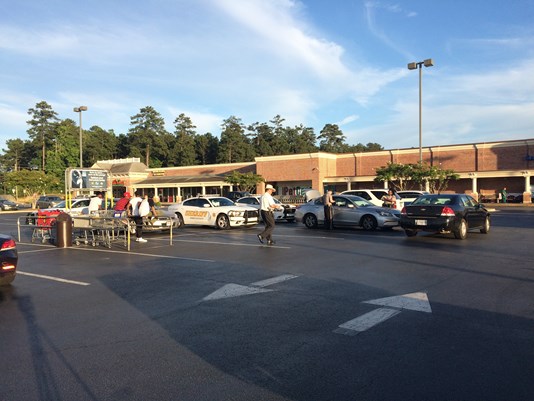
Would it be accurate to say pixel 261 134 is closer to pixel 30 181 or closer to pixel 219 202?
pixel 30 181

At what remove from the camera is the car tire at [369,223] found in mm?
18109

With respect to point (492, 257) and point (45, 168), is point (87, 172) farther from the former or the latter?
point (45, 168)

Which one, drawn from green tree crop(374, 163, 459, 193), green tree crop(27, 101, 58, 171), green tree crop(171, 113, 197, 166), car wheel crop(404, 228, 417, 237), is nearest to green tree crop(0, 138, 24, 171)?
green tree crop(27, 101, 58, 171)

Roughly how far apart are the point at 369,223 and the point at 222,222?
6.37 metres

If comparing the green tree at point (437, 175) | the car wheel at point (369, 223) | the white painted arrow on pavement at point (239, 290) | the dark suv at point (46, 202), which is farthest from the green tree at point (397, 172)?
the white painted arrow on pavement at point (239, 290)

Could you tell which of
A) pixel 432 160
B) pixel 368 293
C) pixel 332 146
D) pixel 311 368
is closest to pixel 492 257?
pixel 368 293

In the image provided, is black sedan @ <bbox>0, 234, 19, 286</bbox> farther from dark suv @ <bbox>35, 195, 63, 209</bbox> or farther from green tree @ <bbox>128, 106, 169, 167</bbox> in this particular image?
green tree @ <bbox>128, 106, 169, 167</bbox>

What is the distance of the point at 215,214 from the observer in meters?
20.2

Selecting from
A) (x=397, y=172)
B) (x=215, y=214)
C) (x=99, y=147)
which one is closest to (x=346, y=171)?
(x=397, y=172)

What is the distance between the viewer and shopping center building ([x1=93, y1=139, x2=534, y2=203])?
46.7 meters

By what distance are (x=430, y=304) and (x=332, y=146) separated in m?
103

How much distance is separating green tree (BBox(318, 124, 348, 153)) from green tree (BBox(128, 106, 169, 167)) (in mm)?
36892

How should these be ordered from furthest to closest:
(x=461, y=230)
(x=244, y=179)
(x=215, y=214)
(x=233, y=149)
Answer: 1. (x=233, y=149)
2. (x=244, y=179)
3. (x=215, y=214)
4. (x=461, y=230)

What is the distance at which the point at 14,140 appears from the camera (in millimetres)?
Result: 109000
